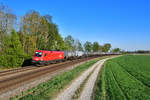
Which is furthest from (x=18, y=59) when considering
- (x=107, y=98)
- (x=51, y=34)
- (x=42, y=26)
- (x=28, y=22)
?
(x=51, y=34)

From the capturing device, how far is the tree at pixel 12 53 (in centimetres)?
1925

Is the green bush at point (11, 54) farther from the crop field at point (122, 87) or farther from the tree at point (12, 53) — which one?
the crop field at point (122, 87)

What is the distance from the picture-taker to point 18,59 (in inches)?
810

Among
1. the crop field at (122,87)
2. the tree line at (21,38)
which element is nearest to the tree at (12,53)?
the tree line at (21,38)

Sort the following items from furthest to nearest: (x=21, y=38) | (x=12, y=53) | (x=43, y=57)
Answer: (x=21, y=38), (x=43, y=57), (x=12, y=53)

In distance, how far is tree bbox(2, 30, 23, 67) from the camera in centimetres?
1925

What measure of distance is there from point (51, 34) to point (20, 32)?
57.3 ft

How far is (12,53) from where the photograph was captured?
1991 cm

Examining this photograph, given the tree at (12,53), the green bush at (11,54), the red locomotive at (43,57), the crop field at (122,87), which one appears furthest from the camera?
the red locomotive at (43,57)

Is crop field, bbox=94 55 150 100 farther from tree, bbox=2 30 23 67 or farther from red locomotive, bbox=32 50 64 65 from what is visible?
tree, bbox=2 30 23 67

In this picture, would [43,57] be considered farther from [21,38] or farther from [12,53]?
[21,38]

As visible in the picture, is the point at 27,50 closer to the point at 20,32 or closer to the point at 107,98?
the point at 20,32

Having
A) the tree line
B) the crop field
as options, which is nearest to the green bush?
the tree line

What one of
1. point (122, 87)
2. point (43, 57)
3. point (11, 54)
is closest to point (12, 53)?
point (11, 54)
